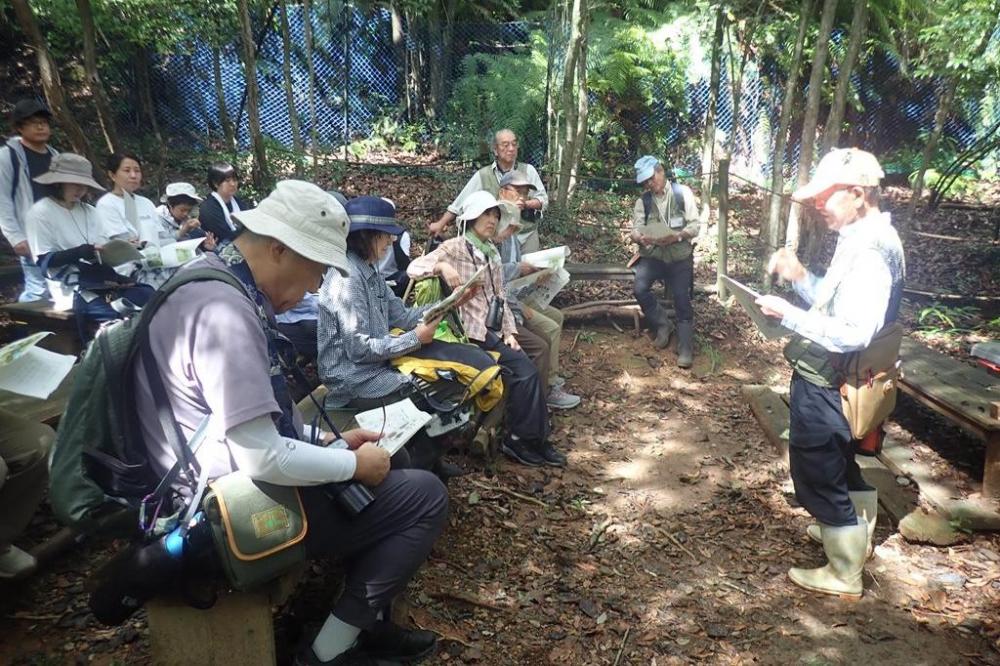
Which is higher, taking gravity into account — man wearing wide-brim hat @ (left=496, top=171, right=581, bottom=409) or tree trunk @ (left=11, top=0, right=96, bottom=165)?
tree trunk @ (left=11, top=0, right=96, bottom=165)

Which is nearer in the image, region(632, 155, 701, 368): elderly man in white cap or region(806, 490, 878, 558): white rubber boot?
region(806, 490, 878, 558): white rubber boot

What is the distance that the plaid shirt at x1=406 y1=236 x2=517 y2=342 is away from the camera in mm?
4461

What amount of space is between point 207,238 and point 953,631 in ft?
18.8

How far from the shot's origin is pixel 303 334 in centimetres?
462

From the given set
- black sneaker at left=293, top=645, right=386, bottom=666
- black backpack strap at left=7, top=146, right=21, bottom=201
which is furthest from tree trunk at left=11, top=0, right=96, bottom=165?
black sneaker at left=293, top=645, right=386, bottom=666

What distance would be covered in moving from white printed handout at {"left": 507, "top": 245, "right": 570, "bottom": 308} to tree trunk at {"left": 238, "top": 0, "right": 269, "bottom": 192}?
478cm

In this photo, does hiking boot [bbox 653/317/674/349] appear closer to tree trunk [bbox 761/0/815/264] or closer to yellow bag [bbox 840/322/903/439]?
tree trunk [bbox 761/0/815/264]

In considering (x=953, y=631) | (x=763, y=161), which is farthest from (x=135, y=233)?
(x=763, y=161)

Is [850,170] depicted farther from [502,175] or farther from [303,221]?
[502,175]

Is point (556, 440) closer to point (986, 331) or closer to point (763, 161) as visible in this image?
point (986, 331)

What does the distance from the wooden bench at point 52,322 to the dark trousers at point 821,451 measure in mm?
4426

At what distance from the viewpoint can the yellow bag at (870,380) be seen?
3102 millimetres

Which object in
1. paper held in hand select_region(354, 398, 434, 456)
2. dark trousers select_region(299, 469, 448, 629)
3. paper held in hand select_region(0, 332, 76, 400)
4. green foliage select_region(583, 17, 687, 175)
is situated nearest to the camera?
dark trousers select_region(299, 469, 448, 629)

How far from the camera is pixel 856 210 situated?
A: 10.00 feet
